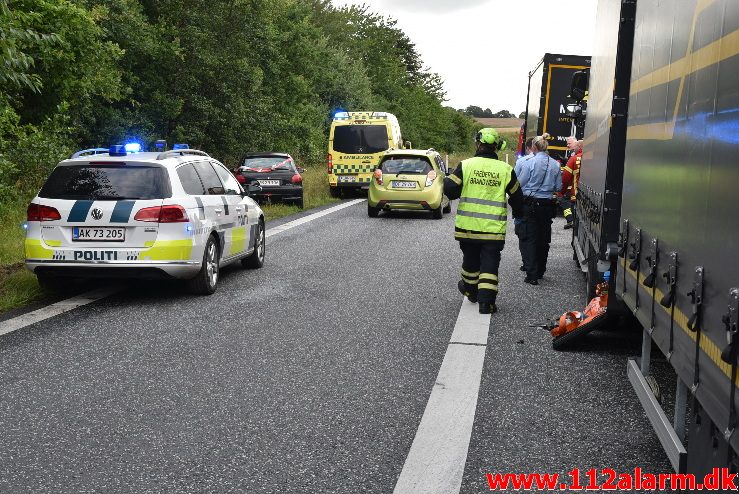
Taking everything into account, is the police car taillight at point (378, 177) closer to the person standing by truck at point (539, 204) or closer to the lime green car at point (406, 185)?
the lime green car at point (406, 185)

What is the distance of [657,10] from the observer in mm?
4734

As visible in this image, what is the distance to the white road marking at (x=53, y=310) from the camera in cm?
791

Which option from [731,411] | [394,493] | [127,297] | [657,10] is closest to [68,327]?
[127,297]

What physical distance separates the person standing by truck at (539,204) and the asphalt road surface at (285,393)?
1.10 metres

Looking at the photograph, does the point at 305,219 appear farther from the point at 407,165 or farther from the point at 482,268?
the point at 482,268

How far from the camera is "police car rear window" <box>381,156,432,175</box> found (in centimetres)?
2080

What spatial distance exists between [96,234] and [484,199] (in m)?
3.78

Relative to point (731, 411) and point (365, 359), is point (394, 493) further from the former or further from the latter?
point (365, 359)

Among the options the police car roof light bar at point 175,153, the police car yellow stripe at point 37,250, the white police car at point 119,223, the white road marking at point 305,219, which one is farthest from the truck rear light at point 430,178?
the police car yellow stripe at point 37,250

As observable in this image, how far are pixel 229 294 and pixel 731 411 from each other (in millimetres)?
7544

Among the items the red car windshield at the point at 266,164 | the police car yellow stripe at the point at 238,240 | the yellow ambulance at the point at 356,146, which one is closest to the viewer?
the police car yellow stripe at the point at 238,240

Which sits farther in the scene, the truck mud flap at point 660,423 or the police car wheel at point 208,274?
the police car wheel at point 208,274

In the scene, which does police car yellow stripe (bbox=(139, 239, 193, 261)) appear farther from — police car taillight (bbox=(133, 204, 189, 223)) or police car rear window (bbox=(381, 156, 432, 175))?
police car rear window (bbox=(381, 156, 432, 175))

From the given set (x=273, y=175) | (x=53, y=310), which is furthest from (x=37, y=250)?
(x=273, y=175)
